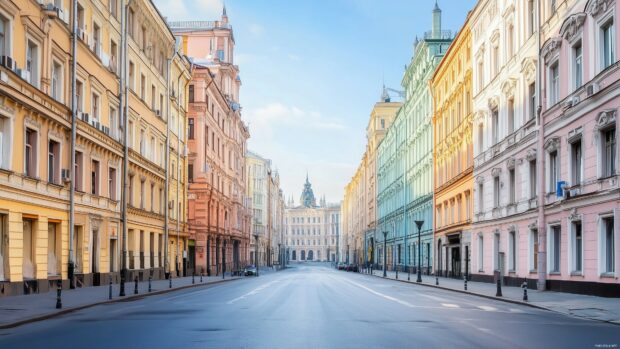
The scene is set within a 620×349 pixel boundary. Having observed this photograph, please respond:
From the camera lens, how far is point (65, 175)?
30.1 meters

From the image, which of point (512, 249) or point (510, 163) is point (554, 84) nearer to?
point (510, 163)

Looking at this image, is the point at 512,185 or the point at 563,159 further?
the point at 512,185

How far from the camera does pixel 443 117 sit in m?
57.8

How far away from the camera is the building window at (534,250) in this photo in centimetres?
3322

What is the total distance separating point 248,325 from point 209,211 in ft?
167

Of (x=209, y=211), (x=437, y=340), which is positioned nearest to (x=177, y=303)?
(x=437, y=340)

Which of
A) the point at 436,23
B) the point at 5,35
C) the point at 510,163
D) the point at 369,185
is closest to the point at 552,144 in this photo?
the point at 510,163

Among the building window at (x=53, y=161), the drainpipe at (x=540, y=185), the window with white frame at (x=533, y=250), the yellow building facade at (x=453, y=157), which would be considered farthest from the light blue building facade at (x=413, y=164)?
the building window at (x=53, y=161)

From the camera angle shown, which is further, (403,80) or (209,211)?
(403,80)

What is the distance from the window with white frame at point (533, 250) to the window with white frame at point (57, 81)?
21094mm

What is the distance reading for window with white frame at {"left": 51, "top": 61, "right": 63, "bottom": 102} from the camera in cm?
2928

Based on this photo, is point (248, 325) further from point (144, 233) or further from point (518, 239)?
point (144, 233)

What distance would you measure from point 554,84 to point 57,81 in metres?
20.2

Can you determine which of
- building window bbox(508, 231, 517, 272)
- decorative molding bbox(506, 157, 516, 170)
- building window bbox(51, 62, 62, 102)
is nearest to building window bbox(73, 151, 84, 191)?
building window bbox(51, 62, 62, 102)
